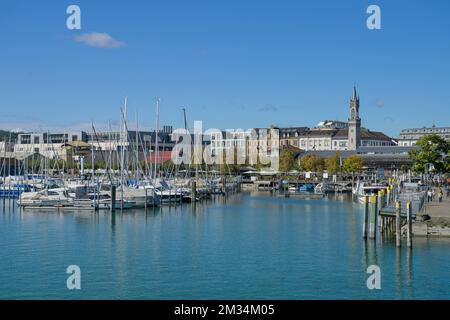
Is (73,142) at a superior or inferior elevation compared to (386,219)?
superior

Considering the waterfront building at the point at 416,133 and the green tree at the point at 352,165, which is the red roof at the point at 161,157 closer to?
the green tree at the point at 352,165

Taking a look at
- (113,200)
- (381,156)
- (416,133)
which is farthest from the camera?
(416,133)

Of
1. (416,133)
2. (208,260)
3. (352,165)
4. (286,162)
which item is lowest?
(208,260)

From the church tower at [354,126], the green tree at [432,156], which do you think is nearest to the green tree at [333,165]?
the church tower at [354,126]

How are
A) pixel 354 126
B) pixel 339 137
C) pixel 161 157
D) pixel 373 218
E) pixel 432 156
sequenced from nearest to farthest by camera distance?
pixel 373 218 → pixel 432 156 → pixel 161 157 → pixel 354 126 → pixel 339 137

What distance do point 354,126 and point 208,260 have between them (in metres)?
115

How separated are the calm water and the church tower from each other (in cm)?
9598

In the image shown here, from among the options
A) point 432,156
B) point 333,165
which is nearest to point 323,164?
point 333,165

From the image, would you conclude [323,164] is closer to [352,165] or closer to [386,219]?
[352,165]

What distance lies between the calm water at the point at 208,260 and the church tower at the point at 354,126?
96.0m

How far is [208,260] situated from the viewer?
99.9ft

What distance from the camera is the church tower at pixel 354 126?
5582 inches

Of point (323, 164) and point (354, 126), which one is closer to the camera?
point (323, 164)

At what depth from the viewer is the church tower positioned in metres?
142
